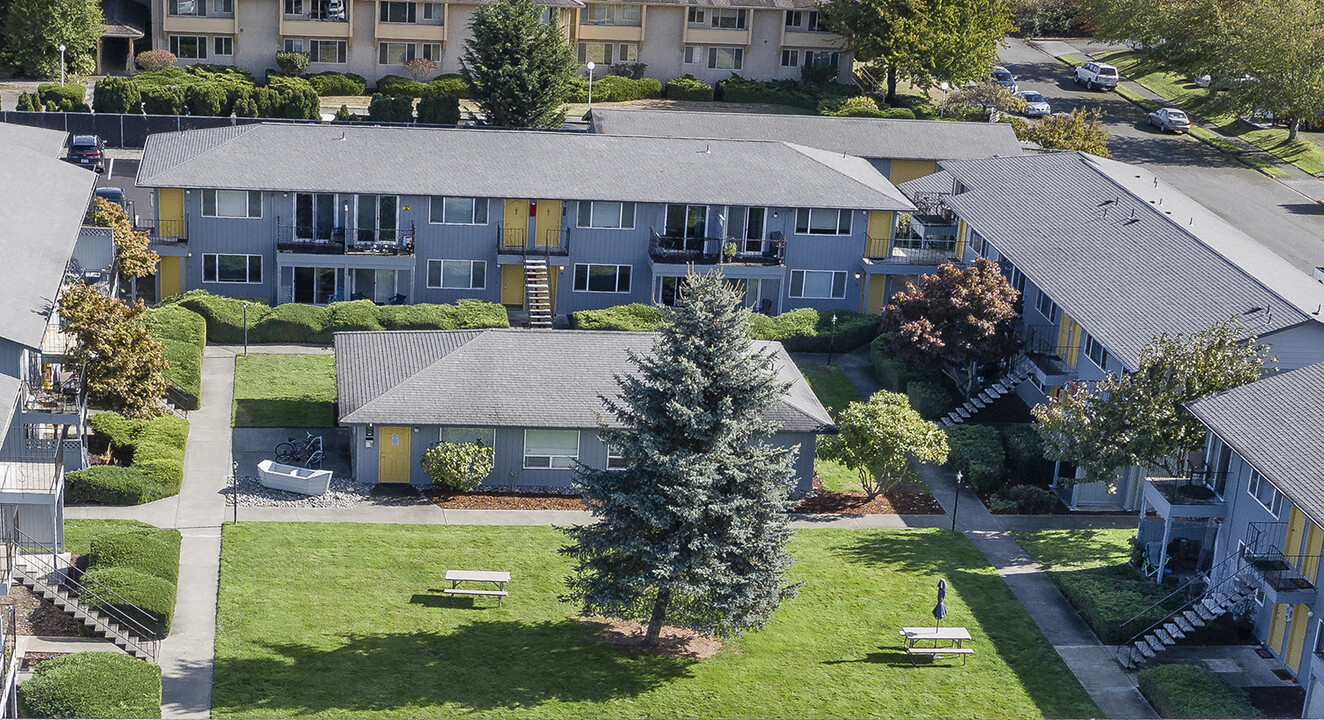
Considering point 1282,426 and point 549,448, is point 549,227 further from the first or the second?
point 1282,426

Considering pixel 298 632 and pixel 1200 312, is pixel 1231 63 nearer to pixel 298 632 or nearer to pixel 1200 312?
pixel 1200 312

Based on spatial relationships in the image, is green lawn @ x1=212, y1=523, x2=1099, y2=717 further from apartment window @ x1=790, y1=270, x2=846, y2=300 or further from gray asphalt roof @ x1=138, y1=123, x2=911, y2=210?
apartment window @ x1=790, y1=270, x2=846, y2=300

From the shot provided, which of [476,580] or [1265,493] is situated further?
[476,580]

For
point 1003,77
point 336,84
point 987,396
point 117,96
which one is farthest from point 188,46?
point 987,396

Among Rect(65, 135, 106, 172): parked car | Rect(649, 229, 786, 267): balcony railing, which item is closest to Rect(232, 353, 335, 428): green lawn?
Rect(649, 229, 786, 267): balcony railing

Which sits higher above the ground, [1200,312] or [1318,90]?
[1318,90]

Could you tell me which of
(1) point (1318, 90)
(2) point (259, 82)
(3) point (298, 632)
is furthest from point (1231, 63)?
(3) point (298, 632)
